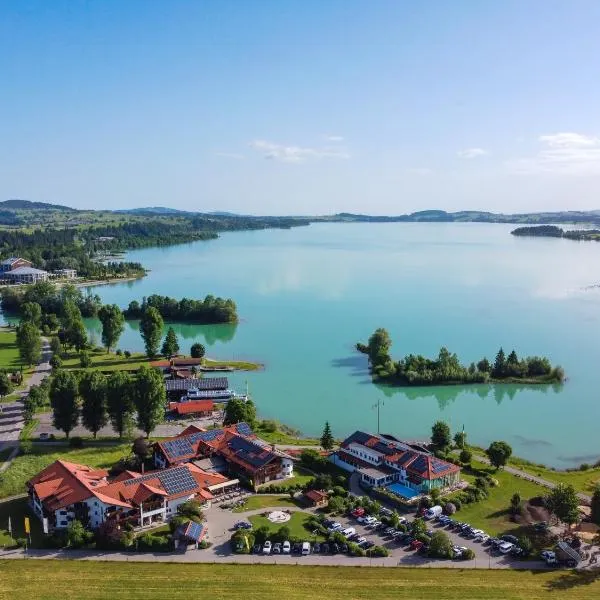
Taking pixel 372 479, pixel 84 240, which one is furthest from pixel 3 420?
pixel 84 240

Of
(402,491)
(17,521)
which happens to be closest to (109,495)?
(17,521)

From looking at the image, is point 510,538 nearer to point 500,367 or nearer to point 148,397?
point 148,397

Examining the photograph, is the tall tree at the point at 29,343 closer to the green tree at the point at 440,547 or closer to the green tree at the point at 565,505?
the green tree at the point at 440,547

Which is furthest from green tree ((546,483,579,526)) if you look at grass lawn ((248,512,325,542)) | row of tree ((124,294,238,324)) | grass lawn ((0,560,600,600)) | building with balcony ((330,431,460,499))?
row of tree ((124,294,238,324))

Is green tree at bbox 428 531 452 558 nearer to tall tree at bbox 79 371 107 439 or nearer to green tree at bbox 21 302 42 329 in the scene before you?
tall tree at bbox 79 371 107 439

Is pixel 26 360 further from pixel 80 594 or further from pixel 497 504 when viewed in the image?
pixel 497 504

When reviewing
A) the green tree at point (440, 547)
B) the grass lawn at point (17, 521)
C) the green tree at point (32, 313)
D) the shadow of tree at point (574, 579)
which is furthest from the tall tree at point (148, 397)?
the green tree at point (32, 313)
